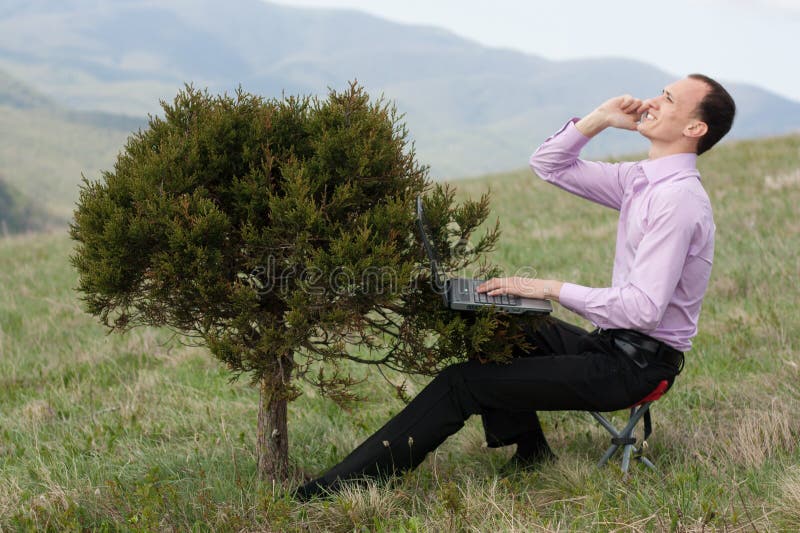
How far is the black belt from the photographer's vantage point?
3.74m

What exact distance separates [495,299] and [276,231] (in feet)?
3.64

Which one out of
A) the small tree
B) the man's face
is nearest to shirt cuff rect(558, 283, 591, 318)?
the small tree

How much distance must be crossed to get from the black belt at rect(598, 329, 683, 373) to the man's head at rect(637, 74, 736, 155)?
97cm

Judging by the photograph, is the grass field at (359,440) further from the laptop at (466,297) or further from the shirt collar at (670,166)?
the shirt collar at (670,166)

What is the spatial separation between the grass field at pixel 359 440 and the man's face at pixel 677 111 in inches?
67.8

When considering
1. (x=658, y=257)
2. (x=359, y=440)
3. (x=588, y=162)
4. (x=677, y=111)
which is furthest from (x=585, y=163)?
(x=359, y=440)

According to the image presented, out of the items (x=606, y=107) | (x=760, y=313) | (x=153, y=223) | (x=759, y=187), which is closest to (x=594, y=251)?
(x=760, y=313)

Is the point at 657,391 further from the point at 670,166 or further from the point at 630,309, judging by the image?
the point at 670,166

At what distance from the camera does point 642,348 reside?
374cm

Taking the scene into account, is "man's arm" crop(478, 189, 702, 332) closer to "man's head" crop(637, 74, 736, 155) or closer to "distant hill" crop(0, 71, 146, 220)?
"man's head" crop(637, 74, 736, 155)

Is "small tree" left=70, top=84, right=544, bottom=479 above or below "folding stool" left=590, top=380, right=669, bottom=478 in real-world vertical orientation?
above

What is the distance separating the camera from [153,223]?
3348 mm

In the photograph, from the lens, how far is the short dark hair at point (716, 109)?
362 cm

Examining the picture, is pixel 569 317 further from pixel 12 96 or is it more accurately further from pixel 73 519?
pixel 12 96
